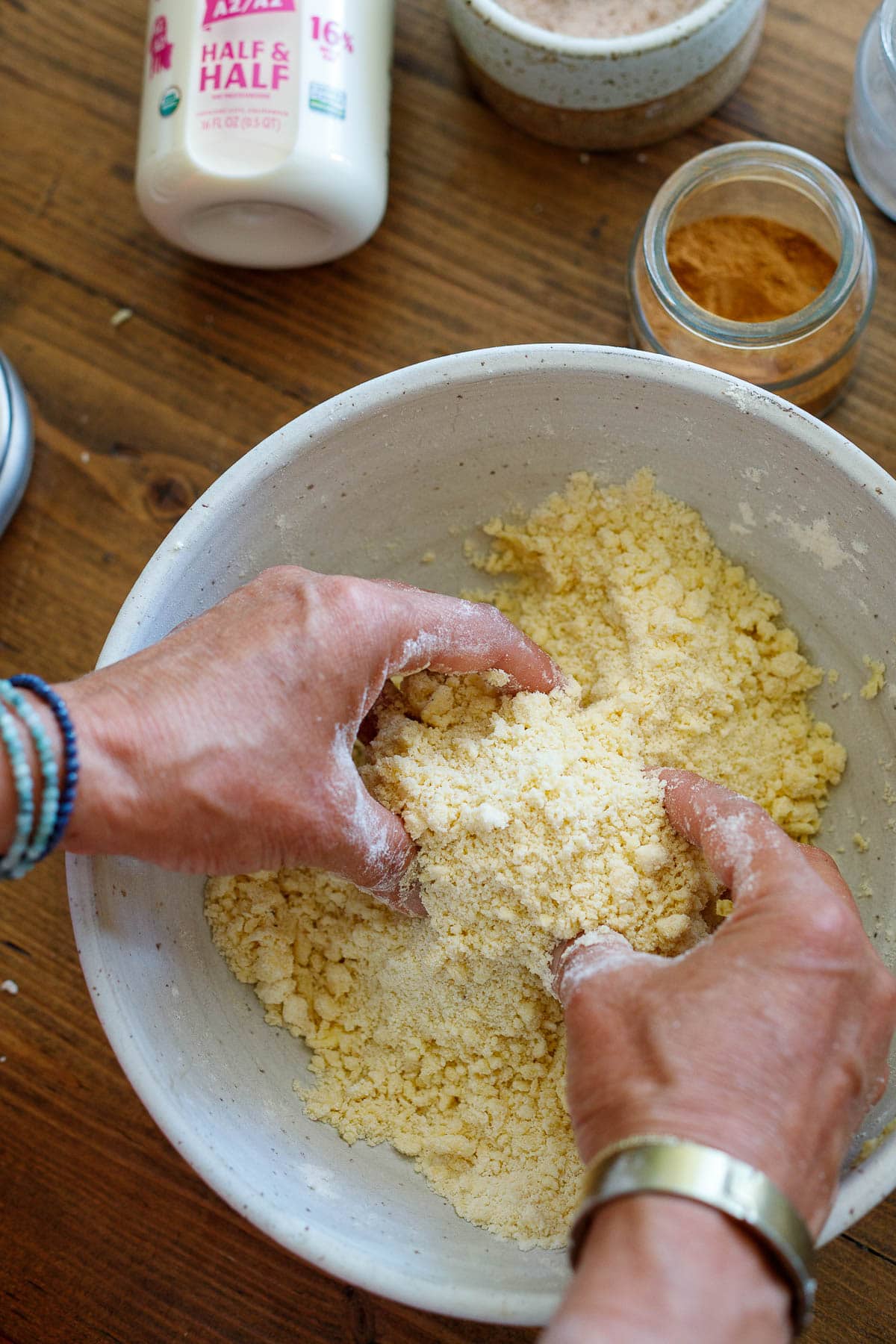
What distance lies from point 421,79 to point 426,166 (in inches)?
3.2

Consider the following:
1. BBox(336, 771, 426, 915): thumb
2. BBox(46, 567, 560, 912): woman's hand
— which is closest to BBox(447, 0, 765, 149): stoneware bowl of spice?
BBox(46, 567, 560, 912): woman's hand

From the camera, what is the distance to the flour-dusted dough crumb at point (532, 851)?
26.2 inches

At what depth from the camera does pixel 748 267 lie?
2.87 feet

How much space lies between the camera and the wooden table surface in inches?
34.8

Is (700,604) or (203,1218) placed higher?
(700,604)

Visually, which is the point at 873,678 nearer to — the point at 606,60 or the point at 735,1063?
the point at 735,1063

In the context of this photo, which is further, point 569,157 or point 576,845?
point 569,157

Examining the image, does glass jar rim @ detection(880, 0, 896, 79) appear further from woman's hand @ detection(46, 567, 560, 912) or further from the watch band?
the watch band

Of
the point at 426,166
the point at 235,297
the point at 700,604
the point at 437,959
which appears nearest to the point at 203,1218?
the point at 437,959

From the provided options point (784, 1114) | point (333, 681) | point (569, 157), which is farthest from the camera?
point (569, 157)

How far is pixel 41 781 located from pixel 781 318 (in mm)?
628

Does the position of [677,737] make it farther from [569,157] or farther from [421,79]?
[421,79]

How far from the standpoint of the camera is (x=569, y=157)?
0.95 meters

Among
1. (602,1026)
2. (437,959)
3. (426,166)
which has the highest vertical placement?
(426,166)
